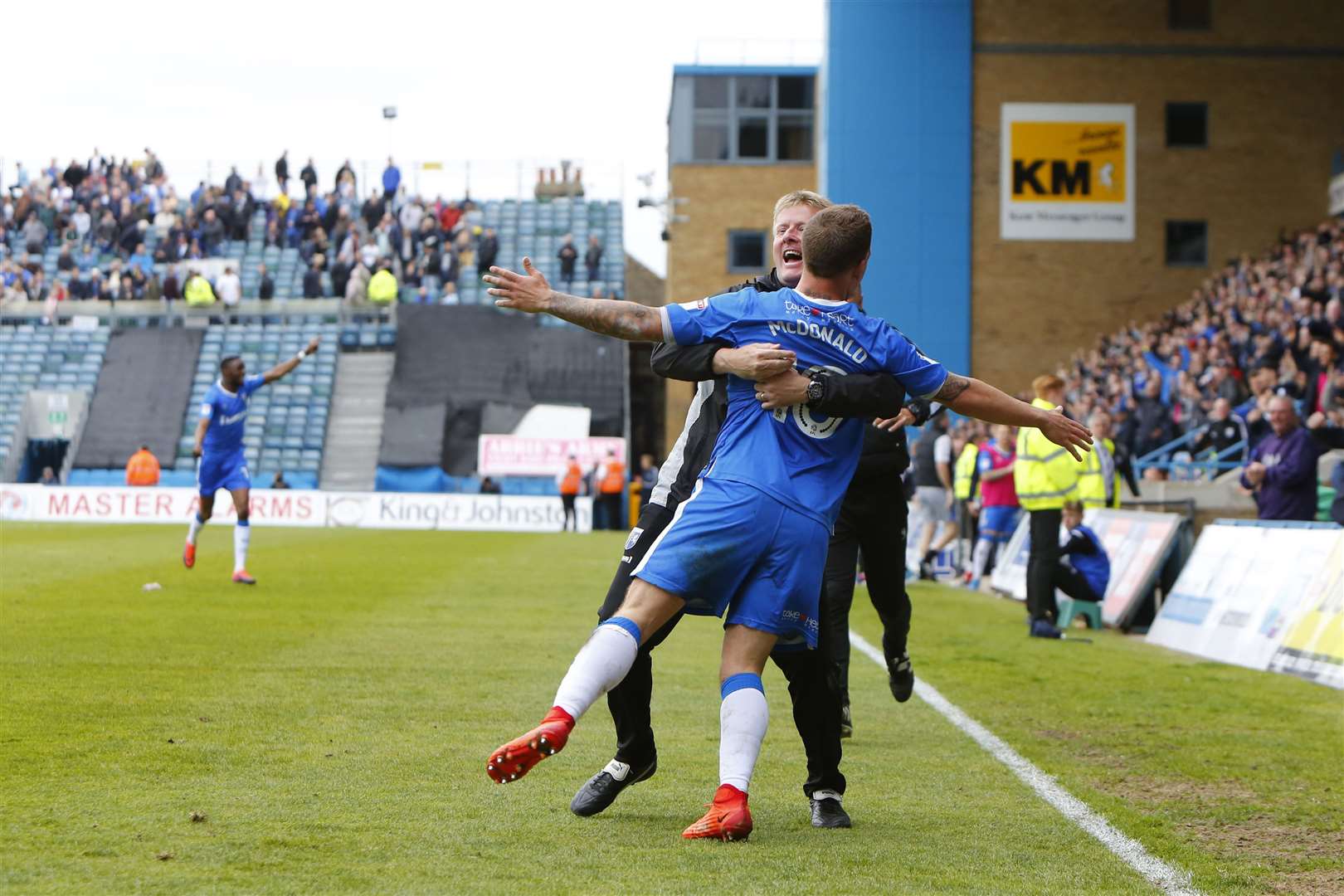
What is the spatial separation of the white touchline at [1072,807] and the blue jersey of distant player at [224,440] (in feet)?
28.9

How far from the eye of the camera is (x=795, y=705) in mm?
5844

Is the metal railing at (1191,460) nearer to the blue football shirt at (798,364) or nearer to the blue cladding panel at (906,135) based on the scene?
the blue cladding panel at (906,135)

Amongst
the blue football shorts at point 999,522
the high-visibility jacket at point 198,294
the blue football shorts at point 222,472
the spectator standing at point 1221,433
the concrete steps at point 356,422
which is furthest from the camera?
the high-visibility jacket at point 198,294

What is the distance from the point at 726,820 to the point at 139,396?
39.9 m

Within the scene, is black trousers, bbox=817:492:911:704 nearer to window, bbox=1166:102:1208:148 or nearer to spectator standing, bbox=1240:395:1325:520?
spectator standing, bbox=1240:395:1325:520

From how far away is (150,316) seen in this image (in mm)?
44625

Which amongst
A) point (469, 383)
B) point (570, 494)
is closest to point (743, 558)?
point (570, 494)

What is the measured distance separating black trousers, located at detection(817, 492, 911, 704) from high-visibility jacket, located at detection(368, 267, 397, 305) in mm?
37200

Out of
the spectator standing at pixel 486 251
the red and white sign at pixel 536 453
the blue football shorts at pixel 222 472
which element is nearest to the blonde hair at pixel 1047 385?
the blue football shorts at pixel 222 472

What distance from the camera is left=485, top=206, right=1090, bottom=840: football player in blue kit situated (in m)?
5.07

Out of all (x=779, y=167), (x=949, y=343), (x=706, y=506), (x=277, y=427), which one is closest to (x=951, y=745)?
(x=706, y=506)

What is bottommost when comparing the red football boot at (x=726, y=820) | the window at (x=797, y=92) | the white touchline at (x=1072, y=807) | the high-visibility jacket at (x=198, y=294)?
the white touchline at (x=1072, y=807)

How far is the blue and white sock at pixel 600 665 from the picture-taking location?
4.93m

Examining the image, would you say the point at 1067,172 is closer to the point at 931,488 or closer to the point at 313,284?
the point at 313,284
